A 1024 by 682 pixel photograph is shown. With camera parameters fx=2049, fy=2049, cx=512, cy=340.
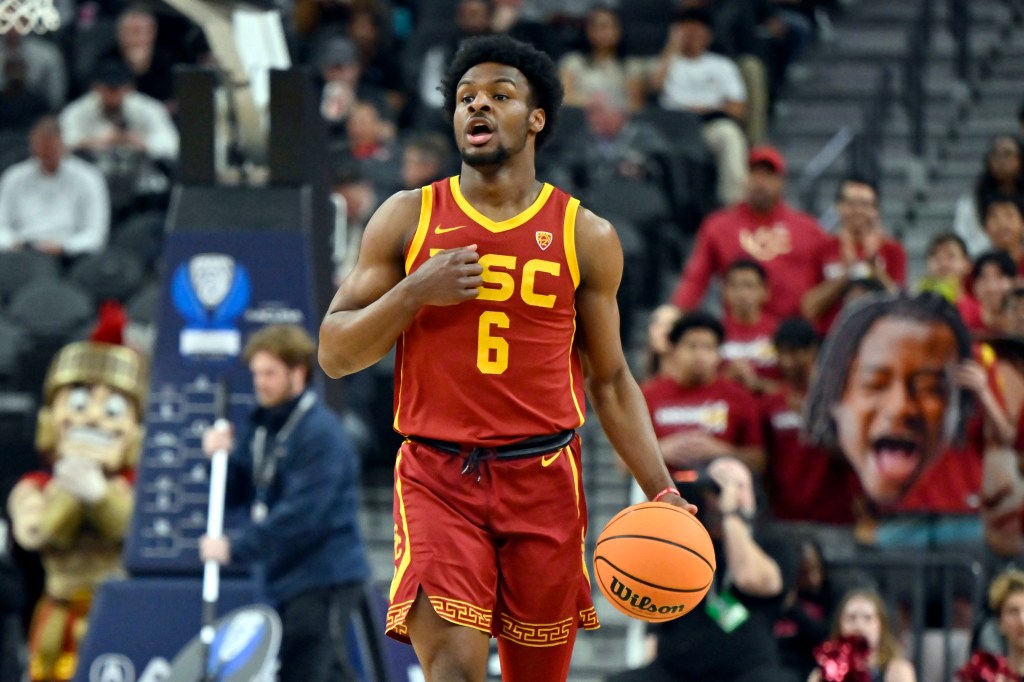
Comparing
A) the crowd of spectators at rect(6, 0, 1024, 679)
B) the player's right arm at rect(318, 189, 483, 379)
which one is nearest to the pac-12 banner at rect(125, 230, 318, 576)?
the crowd of spectators at rect(6, 0, 1024, 679)

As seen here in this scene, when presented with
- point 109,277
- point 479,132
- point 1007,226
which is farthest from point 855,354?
point 109,277

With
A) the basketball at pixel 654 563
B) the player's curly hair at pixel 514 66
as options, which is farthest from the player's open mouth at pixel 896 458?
the player's curly hair at pixel 514 66

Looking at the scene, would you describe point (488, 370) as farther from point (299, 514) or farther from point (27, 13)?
point (27, 13)

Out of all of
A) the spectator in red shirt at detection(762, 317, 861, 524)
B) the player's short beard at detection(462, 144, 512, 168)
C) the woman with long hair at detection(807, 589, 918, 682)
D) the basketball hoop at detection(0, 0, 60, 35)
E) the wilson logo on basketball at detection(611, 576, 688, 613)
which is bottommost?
the woman with long hair at detection(807, 589, 918, 682)

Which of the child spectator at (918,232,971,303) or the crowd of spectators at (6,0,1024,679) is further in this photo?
the child spectator at (918,232,971,303)

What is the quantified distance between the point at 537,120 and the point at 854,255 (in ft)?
21.3

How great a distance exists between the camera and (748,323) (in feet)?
39.4

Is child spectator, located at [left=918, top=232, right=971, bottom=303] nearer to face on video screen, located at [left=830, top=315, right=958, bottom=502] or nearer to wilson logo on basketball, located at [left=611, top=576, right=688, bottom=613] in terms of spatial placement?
face on video screen, located at [left=830, top=315, right=958, bottom=502]

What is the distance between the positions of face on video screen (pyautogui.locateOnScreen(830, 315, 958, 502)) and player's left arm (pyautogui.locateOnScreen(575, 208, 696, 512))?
4.32 metres

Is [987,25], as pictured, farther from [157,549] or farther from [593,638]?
[157,549]

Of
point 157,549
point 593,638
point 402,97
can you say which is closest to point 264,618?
point 157,549

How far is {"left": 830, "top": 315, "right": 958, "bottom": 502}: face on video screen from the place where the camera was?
1049 centimetres

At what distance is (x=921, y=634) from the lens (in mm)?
10016

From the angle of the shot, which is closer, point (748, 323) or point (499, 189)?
point (499, 189)
